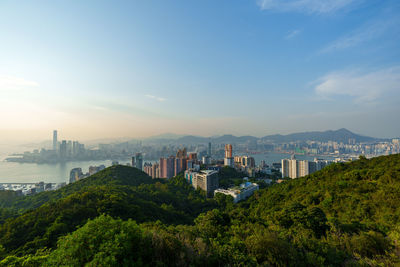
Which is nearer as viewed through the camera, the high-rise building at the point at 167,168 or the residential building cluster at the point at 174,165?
the residential building cluster at the point at 174,165

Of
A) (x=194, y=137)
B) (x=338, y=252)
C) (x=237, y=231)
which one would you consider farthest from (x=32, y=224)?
(x=194, y=137)

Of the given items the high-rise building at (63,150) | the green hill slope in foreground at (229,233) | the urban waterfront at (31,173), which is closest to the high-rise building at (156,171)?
the urban waterfront at (31,173)

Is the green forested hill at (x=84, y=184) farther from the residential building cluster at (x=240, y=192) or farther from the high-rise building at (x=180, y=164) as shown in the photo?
the residential building cluster at (x=240, y=192)

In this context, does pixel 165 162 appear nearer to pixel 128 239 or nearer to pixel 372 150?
pixel 128 239

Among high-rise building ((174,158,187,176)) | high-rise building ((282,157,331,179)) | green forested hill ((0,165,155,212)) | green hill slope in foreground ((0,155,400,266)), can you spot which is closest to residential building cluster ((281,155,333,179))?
high-rise building ((282,157,331,179))

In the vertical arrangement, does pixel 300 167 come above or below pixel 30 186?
above

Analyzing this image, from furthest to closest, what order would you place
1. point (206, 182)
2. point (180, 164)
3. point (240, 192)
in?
point (180, 164) < point (206, 182) < point (240, 192)

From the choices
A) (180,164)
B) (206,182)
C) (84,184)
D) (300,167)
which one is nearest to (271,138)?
(300,167)

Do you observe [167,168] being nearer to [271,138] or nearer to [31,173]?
[31,173]
